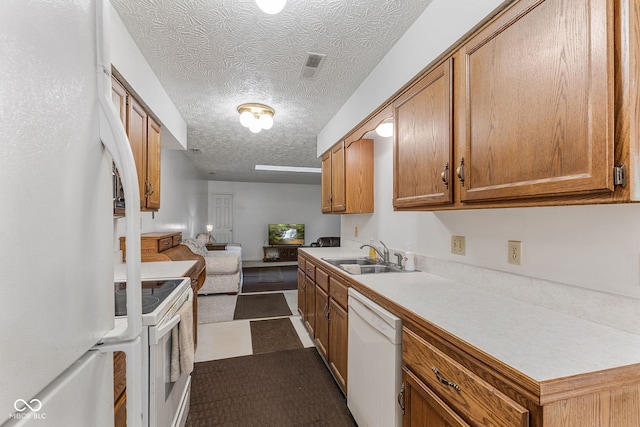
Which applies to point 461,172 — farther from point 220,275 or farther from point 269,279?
point 269,279

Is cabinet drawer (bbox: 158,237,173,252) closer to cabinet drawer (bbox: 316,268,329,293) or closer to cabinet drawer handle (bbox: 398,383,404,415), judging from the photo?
cabinet drawer (bbox: 316,268,329,293)

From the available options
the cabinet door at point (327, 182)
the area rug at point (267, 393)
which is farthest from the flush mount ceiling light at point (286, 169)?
the area rug at point (267, 393)

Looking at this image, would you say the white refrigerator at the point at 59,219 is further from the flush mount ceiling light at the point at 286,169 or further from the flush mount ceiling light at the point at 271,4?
the flush mount ceiling light at the point at 286,169

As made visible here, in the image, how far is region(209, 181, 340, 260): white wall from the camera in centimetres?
872

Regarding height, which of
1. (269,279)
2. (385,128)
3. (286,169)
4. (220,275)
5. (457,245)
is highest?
(286,169)

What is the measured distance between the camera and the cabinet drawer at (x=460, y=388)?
2.52 feet

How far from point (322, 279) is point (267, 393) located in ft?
3.15

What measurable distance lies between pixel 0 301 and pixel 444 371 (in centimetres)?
117

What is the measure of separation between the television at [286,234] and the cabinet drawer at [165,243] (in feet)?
18.1

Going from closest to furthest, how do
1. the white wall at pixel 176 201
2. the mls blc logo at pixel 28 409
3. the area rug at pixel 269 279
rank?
the mls blc logo at pixel 28 409, the white wall at pixel 176 201, the area rug at pixel 269 279

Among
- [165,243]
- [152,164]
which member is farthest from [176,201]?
[152,164]

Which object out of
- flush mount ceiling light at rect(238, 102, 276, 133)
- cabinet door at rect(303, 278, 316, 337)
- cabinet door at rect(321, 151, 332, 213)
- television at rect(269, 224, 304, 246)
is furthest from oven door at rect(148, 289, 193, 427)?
television at rect(269, 224, 304, 246)

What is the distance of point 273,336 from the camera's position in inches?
122

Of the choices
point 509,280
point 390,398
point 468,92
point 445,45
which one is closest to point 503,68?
point 468,92
